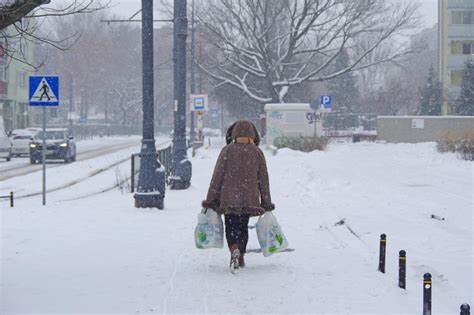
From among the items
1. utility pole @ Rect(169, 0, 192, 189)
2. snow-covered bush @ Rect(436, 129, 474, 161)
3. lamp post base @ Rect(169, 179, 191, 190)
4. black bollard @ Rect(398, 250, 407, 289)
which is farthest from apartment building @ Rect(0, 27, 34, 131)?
black bollard @ Rect(398, 250, 407, 289)

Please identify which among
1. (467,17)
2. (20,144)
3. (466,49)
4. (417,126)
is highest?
(467,17)

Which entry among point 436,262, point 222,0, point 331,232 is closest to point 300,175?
point 331,232

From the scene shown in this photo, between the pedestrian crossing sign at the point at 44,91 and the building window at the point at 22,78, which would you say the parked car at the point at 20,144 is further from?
the building window at the point at 22,78

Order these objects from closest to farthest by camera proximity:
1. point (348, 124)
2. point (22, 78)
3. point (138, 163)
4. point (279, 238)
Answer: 1. point (279, 238)
2. point (138, 163)
3. point (348, 124)
4. point (22, 78)

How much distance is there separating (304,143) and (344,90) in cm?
4653

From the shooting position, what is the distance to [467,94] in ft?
201

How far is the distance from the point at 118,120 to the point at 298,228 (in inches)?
3874

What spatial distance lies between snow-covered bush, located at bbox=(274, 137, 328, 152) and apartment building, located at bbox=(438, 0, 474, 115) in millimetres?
37999

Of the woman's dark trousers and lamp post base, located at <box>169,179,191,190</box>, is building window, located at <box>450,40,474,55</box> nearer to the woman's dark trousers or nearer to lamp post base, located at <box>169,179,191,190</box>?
lamp post base, located at <box>169,179,191,190</box>

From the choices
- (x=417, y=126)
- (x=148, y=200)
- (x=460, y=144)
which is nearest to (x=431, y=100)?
(x=417, y=126)

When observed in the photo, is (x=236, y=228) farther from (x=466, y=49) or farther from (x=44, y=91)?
(x=466, y=49)

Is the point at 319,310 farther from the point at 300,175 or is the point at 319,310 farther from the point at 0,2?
the point at 300,175

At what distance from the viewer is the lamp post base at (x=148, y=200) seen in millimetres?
13711

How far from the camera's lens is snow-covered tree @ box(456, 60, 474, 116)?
60.6m
